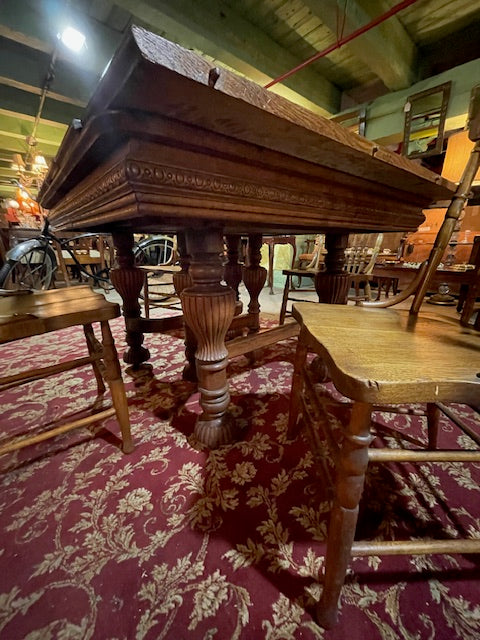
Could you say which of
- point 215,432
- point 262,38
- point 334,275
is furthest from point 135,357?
point 262,38

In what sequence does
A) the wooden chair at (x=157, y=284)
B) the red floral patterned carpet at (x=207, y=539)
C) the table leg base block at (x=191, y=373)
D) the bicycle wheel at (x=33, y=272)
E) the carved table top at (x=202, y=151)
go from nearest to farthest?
the carved table top at (x=202, y=151) < the red floral patterned carpet at (x=207, y=539) < the table leg base block at (x=191, y=373) < the wooden chair at (x=157, y=284) < the bicycle wheel at (x=33, y=272)

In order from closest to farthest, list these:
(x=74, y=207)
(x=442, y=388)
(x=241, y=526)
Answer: (x=442, y=388) < (x=241, y=526) < (x=74, y=207)

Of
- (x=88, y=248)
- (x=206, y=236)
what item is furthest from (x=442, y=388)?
(x=88, y=248)

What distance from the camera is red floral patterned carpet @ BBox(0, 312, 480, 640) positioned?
1.44 ft

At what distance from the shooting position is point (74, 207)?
0.82m

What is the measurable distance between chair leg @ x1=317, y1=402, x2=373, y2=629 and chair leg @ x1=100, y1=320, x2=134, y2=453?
620 millimetres

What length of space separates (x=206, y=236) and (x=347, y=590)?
795 mm

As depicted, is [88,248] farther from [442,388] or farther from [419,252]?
[419,252]

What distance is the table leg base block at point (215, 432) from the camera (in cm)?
81

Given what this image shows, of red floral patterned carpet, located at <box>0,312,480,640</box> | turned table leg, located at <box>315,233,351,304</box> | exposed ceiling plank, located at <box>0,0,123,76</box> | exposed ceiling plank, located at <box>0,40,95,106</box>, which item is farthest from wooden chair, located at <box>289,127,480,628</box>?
exposed ceiling plank, located at <box>0,40,95,106</box>

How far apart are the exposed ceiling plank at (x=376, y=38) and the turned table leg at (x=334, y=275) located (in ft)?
8.49

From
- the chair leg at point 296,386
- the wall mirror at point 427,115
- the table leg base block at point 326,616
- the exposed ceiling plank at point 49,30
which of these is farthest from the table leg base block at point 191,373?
the wall mirror at point 427,115

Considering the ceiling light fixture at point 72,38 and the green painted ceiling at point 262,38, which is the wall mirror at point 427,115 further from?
the ceiling light fixture at point 72,38

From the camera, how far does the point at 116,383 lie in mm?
753
